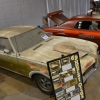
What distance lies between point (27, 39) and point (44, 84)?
1.32m

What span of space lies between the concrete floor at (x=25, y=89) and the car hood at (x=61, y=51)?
683 mm

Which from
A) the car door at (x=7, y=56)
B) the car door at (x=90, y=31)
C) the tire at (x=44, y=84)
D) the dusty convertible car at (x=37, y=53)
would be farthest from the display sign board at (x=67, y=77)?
the car door at (x=90, y=31)

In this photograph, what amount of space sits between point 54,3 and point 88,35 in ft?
13.6

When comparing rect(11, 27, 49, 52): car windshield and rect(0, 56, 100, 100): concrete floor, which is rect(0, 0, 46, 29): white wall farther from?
rect(0, 56, 100, 100): concrete floor

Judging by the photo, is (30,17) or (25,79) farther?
(30,17)

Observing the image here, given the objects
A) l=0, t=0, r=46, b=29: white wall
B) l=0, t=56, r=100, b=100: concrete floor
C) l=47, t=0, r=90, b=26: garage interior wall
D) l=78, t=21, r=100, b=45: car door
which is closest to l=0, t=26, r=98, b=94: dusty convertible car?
l=0, t=56, r=100, b=100: concrete floor

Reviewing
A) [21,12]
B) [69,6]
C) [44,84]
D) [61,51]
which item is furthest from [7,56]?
[69,6]

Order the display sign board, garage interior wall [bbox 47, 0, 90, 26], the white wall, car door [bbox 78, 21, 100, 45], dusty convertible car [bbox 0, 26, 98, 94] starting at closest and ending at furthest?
the display sign board
dusty convertible car [bbox 0, 26, 98, 94]
car door [bbox 78, 21, 100, 45]
the white wall
garage interior wall [bbox 47, 0, 90, 26]

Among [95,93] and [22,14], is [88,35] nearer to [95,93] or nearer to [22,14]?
[95,93]

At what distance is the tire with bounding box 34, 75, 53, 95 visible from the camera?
331 cm

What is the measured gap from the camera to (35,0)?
25.1 feet

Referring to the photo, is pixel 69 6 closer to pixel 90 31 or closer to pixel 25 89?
pixel 90 31

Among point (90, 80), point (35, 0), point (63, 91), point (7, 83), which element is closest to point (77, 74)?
point (63, 91)

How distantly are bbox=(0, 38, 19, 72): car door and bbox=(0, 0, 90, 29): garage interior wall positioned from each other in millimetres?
2852
